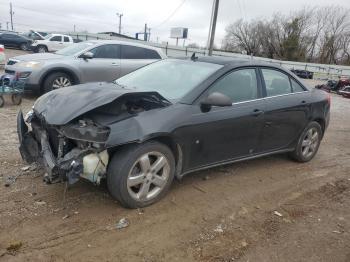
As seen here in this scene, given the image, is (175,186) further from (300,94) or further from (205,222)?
(300,94)

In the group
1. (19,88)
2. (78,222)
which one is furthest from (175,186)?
(19,88)

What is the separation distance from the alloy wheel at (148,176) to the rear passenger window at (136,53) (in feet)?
24.3

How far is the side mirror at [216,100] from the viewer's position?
4312 millimetres

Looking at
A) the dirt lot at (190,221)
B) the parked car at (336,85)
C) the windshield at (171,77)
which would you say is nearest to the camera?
the dirt lot at (190,221)

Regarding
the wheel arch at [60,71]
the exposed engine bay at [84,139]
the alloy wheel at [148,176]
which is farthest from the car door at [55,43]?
the alloy wheel at [148,176]

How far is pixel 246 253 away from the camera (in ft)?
11.1

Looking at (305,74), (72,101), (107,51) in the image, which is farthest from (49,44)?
(305,74)

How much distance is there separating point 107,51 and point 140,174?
747 cm

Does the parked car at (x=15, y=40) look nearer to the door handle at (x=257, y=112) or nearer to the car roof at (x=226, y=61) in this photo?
the car roof at (x=226, y=61)

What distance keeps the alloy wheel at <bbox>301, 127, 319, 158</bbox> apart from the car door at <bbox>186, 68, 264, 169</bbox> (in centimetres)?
130

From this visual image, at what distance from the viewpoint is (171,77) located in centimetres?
495

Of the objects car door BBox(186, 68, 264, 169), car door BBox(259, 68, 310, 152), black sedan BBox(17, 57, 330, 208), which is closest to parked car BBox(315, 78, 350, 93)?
car door BBox(259, 68, 310, 152)

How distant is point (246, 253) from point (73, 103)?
2.20 meters

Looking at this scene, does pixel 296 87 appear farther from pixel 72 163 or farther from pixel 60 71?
pixel 60 71
